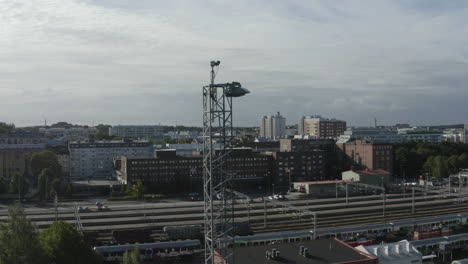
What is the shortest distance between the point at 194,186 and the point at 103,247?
28.5 metres

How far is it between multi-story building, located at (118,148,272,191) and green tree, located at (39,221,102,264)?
105 feet

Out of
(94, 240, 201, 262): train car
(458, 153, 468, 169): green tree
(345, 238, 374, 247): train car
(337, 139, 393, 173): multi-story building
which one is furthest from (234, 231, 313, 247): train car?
(458, 153, 468, 169): green tree

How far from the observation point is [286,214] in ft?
118

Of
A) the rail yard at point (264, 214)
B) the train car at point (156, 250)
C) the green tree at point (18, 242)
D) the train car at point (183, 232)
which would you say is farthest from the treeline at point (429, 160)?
the green tree at point (18, 242)

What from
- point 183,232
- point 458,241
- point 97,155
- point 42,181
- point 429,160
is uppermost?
point 97,155

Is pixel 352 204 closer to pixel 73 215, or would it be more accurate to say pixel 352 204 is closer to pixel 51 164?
pixel 73 215

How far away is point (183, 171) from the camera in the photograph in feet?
182

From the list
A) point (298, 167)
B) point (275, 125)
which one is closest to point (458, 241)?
point (298, 167)

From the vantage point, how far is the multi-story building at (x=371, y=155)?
2440 inches

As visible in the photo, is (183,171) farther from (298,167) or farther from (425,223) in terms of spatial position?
(425,223)

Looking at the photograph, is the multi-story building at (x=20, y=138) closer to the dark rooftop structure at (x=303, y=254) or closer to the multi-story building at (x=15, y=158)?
the multi-story building at (x=15, y=158)

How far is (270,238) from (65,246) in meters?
12.9

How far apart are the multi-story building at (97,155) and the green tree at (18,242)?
5620cm

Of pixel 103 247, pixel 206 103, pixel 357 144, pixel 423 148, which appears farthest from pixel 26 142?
pixel 206 103
